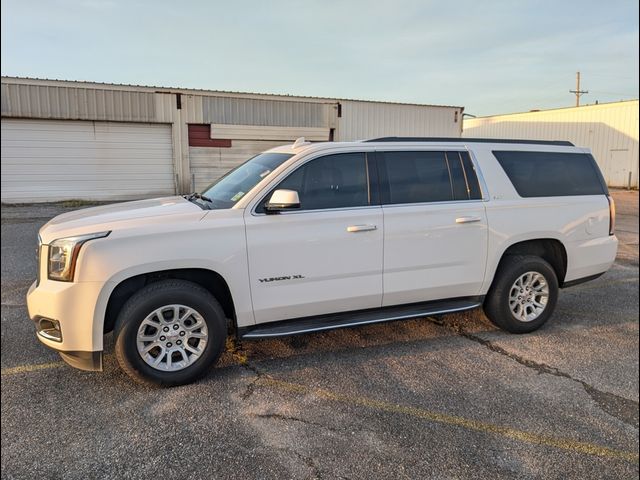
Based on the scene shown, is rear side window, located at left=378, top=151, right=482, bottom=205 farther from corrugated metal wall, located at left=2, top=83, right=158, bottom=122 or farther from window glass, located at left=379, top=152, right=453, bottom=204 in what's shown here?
corrugated metal wall, located at left=2, top=83, right=158, bottom=122

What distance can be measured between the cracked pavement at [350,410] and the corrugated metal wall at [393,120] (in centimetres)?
1540

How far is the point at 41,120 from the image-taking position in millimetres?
15438

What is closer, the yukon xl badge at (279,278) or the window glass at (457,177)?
the yukon xl badge at (279,278)

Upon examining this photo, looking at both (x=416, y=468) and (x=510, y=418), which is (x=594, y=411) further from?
(x=416, y=468)

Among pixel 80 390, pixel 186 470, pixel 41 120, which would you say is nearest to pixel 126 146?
pixel 41 120

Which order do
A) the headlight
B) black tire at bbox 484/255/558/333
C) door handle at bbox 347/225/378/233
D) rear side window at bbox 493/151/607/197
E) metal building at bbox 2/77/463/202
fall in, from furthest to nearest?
metal building at bbox 2/77/463/202
rear side window at bbox 493/151/607/197
black tire at bbox 484/255/558/333
door handle at bbox 347/225/378/233
the headlight

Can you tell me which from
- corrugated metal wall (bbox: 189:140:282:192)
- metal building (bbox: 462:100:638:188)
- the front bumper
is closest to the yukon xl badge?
the front bumper

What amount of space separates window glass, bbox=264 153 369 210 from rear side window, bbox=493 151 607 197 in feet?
5.24

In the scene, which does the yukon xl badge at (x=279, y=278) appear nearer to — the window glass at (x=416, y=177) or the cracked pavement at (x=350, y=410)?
the cracked pavement at (x=350, y=410)

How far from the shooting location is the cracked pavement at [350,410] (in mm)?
2816

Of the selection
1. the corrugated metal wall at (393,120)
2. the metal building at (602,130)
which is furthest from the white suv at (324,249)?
the metal building at (602,130)

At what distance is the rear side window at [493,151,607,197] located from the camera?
16.0 ft

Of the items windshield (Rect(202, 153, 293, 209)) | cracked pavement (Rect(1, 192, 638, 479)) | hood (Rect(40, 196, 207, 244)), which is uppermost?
windshield (Rect(202, 153, 293, 209))

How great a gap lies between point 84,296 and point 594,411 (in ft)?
12.3
